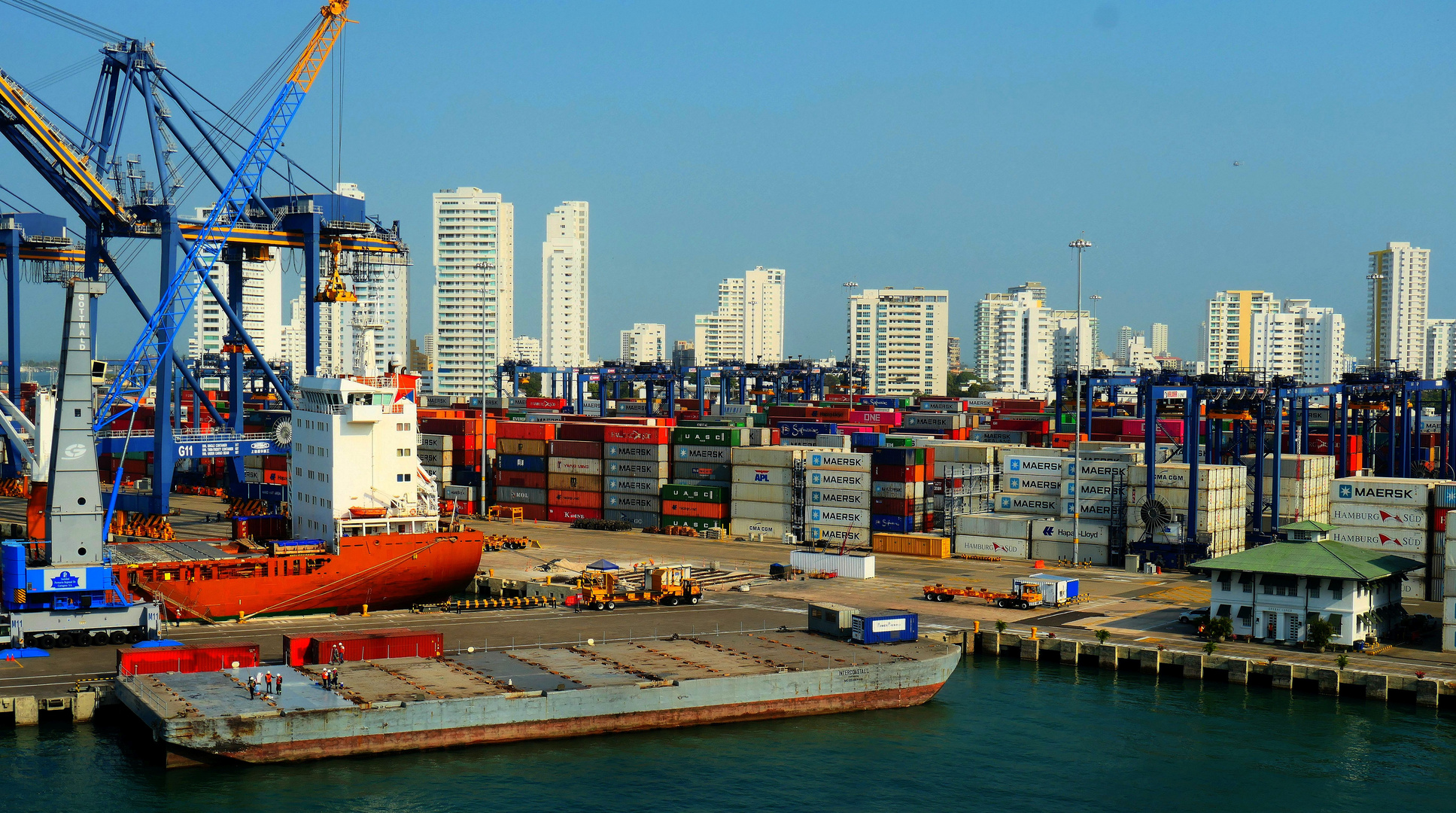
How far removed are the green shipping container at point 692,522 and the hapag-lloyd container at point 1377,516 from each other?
3528cm

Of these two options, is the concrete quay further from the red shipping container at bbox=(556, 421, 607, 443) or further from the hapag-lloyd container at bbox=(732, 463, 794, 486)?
the red shipping container at bbox=(556, 421, 607, 443)

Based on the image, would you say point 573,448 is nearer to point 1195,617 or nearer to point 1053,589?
point 1053,589

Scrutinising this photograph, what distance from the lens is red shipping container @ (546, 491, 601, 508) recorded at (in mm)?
87312

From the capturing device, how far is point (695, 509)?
82.6 meters

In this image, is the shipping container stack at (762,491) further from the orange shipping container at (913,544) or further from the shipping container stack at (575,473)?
the shipping container stack at (575,473)

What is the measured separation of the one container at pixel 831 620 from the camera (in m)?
47.2

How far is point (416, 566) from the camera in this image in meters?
54.1

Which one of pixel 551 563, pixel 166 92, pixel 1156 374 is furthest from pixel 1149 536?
pixel 166 92

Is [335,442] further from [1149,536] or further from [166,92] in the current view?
[1149,536]

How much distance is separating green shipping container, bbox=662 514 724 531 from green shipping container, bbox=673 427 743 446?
15.3 ft

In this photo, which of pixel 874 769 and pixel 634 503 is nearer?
pixel 874 769

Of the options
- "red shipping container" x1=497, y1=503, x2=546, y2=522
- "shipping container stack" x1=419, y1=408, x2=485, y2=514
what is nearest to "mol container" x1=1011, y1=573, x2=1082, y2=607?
"red shipping container" x1=497, y1=503, x2=546, y2=522

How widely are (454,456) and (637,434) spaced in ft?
59.0

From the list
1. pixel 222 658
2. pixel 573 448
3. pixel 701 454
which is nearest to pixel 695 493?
pixel 701 454
